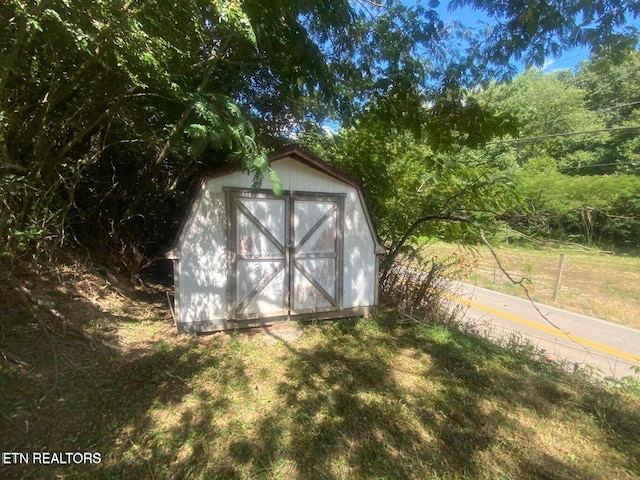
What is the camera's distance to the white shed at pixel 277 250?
4.28 meters

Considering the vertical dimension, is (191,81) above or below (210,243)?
above

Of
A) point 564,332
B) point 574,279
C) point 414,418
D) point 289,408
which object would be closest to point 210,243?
point 289,408

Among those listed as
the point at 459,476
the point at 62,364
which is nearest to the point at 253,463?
the point at 459,476

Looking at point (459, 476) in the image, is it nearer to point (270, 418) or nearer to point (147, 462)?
point (270, 418)

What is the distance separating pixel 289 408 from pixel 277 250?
228 cm

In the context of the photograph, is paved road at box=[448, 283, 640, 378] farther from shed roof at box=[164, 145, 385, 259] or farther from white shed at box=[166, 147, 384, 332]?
white shed at box=[166, 147, 384, 332]

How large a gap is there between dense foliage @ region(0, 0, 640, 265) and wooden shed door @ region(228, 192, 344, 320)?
0.93 metres

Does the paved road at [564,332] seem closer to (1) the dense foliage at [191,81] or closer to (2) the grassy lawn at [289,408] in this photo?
(2) the grassy lawn at [289,408]

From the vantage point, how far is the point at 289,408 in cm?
296

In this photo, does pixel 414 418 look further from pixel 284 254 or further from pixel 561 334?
pixel 561 334

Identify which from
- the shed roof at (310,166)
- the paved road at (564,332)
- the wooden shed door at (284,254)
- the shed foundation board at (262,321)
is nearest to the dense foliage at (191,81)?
the shed roof at (310,166)

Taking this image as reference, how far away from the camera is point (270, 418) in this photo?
9.27 ft

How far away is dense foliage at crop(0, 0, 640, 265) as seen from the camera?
254 centimetres

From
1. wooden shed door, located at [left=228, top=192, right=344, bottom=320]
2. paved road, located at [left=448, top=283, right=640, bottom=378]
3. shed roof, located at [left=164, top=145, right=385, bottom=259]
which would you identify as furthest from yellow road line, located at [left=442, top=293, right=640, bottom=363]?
wooden shed door, located at [left=228, top=192, right=344, bottom=320]
